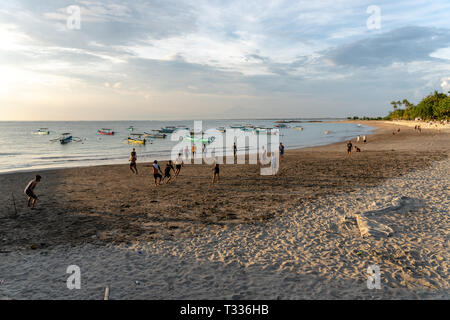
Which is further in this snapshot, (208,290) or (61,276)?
(61,276)

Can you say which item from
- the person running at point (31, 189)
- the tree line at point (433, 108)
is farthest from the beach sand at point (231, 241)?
the tree line at point (433, 108)

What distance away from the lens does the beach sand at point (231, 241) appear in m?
6.09

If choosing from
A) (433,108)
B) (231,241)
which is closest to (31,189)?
(231,241)

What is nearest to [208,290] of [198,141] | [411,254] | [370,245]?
[370,245]

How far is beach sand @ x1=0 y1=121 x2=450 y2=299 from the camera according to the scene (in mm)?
6086

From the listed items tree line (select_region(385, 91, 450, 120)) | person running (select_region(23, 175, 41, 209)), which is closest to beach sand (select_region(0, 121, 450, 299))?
person running (select_region(23, 175, 41, 209))

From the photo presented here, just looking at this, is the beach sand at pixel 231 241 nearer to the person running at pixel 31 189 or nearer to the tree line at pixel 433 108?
the person running at pixel 31 189

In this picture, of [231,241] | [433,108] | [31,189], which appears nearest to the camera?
[231,241]

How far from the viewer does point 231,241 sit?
846 centimetres

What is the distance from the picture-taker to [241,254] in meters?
7.60

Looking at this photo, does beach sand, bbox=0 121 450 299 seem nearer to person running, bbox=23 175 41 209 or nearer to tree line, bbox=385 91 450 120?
person running, bbox=23 175 41 209

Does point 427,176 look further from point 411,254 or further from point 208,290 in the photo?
point 208,290

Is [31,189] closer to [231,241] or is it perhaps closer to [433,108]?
[231,241]

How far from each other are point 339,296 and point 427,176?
14.4 m
